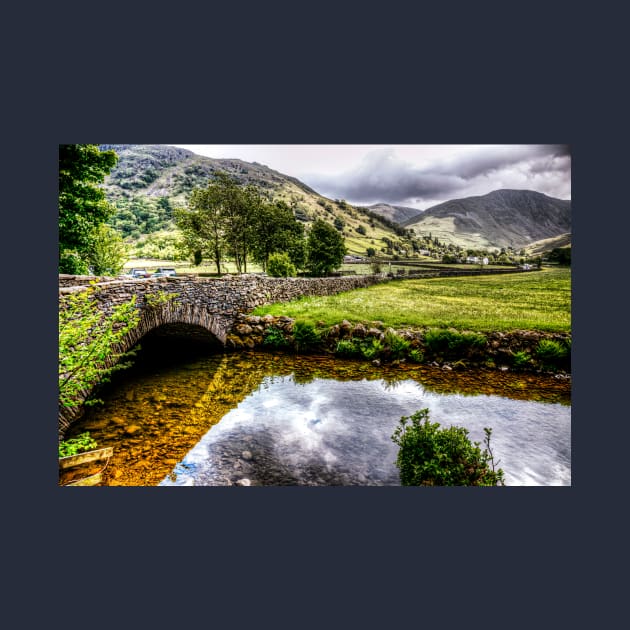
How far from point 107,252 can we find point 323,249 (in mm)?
8345

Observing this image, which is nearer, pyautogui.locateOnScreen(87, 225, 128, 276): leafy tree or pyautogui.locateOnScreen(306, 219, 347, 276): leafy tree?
pyautogui.locateOnScreen(87, 225, 128, 276): leafy tree

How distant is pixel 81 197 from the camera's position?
7145 mm

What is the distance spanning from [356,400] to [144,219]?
684 centimetres

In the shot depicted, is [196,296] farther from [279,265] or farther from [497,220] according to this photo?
[497,220]

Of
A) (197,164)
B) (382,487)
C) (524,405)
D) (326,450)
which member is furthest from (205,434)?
(524,405)

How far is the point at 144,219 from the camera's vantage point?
322 inches

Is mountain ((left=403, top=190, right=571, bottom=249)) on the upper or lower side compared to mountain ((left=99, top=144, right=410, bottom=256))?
lower

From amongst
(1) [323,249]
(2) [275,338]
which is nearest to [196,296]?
(2) [275,338]

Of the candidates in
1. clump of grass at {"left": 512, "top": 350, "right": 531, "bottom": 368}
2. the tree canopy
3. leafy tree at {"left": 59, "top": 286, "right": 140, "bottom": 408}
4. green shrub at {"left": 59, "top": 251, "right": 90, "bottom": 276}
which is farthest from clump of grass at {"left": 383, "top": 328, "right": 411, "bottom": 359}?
green shrub at {"left": 59, "top": 251, "right": 90, "bottom": 276}

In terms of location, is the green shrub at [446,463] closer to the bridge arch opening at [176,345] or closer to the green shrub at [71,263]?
the bridge arch opening at [176,345]

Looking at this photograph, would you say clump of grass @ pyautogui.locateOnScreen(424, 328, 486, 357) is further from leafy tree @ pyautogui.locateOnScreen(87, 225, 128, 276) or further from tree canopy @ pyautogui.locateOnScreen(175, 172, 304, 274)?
leafy tree @ pyautogui.locateOnScreen(87, 225, 128, 276)

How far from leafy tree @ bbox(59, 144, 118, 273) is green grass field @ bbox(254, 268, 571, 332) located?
21.6 ft

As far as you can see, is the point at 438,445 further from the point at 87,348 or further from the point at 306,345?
the point at 306,345

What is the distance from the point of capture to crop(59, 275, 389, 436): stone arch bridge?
5469mm
